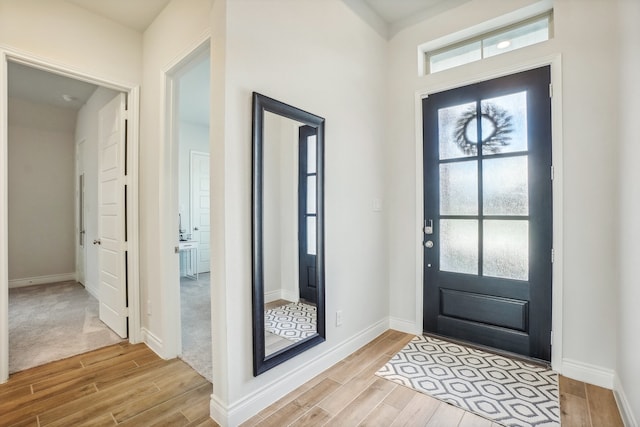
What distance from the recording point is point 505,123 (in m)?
2.44

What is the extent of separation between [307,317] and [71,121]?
18.5ft

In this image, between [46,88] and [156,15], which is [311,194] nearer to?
[156,15]

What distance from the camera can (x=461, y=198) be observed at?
104 inches

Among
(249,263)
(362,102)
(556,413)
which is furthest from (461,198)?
(249,263)

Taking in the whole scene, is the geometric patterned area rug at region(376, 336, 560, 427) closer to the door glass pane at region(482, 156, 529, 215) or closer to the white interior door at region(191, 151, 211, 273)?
the door glass pane at region(482, 156, 529, 215)

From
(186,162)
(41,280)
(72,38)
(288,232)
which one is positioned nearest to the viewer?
(288,232)

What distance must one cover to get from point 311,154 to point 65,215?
17.5ft

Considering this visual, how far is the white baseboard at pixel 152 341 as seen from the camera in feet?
8.32

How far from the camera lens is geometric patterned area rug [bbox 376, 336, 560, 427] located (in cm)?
178

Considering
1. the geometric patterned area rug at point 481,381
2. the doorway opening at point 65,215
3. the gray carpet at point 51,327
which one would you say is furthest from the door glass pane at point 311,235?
the gray carpet at point 51,327

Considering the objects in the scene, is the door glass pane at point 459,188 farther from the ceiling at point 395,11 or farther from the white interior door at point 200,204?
the white interior door at point 200,204

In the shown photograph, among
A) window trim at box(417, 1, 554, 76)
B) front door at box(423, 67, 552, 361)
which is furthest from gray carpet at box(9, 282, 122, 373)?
window trim at box(417, 1, 554, 76)

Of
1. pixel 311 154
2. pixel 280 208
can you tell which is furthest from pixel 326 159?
pixel 280 208

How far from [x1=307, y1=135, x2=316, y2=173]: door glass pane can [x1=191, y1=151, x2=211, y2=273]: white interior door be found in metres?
4.09
